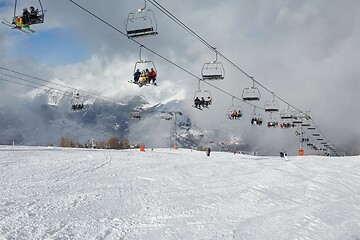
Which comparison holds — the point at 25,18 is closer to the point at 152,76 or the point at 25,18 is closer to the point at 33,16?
the point at 33,16

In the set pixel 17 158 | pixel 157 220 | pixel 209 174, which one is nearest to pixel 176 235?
pixel 157 220

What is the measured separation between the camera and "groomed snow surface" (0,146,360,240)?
915 cm

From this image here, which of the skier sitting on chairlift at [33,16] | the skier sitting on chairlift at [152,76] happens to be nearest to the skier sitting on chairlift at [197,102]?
the skier sitting on chairlift at [152,76]

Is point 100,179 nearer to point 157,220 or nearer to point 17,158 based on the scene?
point 157,220

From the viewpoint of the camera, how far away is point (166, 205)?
11914 mm

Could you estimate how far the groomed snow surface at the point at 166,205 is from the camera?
9146 millimetres

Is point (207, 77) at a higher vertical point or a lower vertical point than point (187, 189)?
higher

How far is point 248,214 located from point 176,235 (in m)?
3.58

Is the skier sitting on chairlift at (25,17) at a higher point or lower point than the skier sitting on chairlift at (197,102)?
higher

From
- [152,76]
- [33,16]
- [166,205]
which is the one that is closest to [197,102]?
[152,76]

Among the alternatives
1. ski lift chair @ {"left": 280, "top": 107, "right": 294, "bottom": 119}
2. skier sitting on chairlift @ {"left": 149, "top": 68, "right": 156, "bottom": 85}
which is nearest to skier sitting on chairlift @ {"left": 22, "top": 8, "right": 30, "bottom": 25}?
skier sitting on chairlift @ {"left": 149, "top": 68, "right": 156, "bottom": 85}

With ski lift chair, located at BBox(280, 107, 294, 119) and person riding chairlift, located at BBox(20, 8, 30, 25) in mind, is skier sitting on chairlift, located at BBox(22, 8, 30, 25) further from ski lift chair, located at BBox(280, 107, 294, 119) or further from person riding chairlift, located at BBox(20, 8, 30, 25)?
ski lift chair, located at BBox(280, 107, 294, 119)

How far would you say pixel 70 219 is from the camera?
9.66m

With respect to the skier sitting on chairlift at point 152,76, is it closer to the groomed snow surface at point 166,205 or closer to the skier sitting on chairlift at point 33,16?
the groomed snow surface at point 166,205
